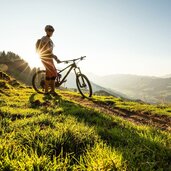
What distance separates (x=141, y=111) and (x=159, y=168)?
31.5ft

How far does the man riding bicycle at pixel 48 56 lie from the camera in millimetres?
14440

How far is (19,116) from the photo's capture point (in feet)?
27.2

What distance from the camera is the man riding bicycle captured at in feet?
47.4

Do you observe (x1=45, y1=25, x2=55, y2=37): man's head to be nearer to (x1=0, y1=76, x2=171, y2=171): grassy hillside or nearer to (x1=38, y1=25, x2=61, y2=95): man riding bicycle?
(x1=38, y1=25, x2=61, y2=95): man riding bicycle

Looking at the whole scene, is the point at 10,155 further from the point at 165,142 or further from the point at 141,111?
the point at 141,111

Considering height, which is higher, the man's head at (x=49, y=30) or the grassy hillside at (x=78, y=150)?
the man's head at (x=49, y=30)

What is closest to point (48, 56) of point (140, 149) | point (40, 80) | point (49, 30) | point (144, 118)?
point (49, 30)

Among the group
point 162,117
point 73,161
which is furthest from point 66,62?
point 73,161

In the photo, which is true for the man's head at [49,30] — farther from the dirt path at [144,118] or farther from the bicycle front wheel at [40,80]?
the dirt path at [144,118]

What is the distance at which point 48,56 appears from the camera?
49.1 ft

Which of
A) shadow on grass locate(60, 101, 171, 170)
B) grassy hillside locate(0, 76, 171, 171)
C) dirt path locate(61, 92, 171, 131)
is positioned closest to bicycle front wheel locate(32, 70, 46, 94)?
dirt path locate(61, 92, 171, 131)

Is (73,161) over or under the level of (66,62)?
under

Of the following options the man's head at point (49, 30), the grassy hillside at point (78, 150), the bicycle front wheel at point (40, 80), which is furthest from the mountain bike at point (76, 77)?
the grassy hillside at point (78, 150)

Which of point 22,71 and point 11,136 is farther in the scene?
point 22,71
